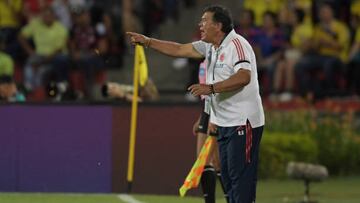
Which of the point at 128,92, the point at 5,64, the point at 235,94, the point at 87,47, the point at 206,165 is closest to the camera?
the point at 235,94

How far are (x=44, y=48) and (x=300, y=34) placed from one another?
4690mm

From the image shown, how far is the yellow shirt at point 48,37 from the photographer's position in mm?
22719

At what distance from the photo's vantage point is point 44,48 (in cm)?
2284

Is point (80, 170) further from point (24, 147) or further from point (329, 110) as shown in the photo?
point (329, 110)

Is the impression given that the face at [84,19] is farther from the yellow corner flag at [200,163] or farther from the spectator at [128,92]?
the yellow corner flag at [200,163]

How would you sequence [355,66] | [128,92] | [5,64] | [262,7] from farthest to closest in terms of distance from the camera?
[262,7] < [355,66] < [5,64] < [128,92]

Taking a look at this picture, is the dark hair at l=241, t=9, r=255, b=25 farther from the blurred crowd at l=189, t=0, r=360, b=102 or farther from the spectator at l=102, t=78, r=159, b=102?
the spectator at l=102, t=78, r=159, b=102

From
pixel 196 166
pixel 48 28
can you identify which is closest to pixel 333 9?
pixel 48 28

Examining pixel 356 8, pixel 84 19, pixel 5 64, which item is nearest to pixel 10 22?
pixel 84 19

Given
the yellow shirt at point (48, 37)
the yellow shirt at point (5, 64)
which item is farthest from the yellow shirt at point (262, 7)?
the yellow shirt at point (5, 64)

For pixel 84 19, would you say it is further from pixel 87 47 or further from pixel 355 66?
pixel 355 66

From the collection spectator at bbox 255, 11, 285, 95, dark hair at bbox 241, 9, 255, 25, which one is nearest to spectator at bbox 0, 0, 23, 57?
dark hair at bbox 241, 9, 255, 25

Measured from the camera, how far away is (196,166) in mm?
13773

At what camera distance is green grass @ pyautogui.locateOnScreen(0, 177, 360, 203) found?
15.4m
